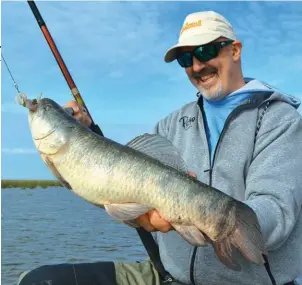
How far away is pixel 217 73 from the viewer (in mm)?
4441

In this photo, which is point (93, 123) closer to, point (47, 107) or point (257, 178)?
point (47, 107)

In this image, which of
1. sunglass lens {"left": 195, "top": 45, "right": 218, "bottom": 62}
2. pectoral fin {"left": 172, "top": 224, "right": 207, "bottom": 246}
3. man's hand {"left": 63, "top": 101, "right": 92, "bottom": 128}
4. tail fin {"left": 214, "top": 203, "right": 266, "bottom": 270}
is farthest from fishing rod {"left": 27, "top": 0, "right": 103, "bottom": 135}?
tail fin {"left": 214, "top": 203, "right": 266, "bottom": 270}

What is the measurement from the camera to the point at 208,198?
304 cm

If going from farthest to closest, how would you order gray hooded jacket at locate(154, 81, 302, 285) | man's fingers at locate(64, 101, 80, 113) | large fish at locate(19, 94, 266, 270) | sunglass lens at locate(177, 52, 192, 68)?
sunglass lens at locate(177, 52, 192, 68), man's fingers at locate(64, 101, 80, 113), gray hooded jacket at locate(154, 81, 302, 285), large fish at locate(19, 94, 266, 270)

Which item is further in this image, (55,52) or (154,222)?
(55,52)

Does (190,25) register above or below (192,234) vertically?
above

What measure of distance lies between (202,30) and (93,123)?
1.18 metres

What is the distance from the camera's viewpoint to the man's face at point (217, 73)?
441cm

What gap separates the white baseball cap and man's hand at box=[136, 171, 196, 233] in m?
1.49

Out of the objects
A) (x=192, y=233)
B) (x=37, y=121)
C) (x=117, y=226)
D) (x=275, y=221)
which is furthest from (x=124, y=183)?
(x=117, y=226)

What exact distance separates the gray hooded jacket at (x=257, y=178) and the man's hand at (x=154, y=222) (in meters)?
0.64

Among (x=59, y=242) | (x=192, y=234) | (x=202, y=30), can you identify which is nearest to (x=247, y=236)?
(x=192, y=234)

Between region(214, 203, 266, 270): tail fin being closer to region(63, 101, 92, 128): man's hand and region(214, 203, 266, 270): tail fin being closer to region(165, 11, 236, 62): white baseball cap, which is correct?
region(63, 101, 92, 128): man's hand

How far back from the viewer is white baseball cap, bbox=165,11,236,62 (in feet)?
14.3
